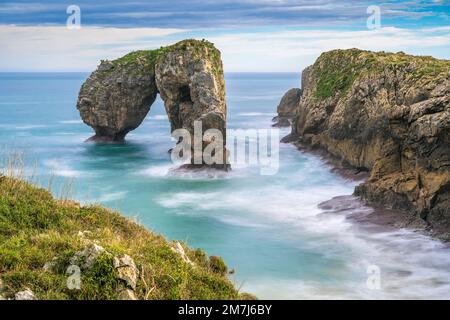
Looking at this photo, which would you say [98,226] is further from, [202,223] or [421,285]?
[202,223]

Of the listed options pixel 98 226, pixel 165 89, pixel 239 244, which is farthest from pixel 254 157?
pixel 98 226

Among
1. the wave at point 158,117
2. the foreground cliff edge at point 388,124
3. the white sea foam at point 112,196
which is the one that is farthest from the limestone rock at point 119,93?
the wave at point 158,117

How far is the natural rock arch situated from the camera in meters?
52.2

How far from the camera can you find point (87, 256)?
529 inches

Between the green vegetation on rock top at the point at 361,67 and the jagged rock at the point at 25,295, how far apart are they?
31617 mm

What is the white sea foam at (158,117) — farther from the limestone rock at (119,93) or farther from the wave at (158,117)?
the limestone rock at (119,93)

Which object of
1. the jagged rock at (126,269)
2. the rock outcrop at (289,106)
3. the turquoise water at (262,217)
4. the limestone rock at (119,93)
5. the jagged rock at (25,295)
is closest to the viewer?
the jagged rock at (25,295)

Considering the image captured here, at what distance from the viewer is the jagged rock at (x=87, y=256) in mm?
13258

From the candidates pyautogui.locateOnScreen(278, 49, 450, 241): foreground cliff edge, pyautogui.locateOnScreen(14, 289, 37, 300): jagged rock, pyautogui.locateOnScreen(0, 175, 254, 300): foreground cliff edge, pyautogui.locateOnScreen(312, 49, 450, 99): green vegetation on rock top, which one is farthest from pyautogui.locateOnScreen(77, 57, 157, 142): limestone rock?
pyautogui.locateOnScreen(14, 289, 37, 300): jagged rock

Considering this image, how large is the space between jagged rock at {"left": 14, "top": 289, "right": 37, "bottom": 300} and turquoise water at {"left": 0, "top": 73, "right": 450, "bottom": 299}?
9.94m

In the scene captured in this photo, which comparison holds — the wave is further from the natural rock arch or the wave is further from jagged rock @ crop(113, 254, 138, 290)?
jagged rock @ crop(113, 254, 138, 290)

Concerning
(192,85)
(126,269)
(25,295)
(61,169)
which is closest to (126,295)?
(126,269)

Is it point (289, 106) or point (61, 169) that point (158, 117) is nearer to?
point (289, 106)
